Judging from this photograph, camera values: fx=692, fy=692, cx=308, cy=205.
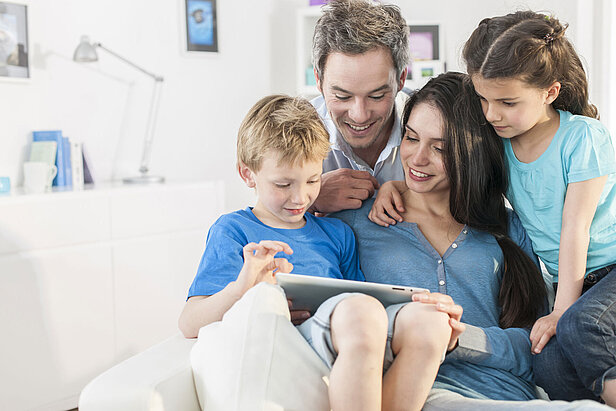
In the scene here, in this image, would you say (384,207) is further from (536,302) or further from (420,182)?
(536,302)

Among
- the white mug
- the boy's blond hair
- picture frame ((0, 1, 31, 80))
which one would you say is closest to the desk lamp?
picture frame ((0, 1, 31, 80))

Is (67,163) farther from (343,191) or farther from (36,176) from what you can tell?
(343,191)

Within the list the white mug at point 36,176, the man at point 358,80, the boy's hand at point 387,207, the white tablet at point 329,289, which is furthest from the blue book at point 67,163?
the white tablet at point 329,289

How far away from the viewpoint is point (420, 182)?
1.74 meters

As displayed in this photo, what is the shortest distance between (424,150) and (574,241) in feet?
1.34

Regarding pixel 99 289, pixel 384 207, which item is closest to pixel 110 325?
pixel 99 289

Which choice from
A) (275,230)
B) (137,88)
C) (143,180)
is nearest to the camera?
(275,230)

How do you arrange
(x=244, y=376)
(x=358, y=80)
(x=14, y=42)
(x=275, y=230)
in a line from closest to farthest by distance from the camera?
(x=244, y=376)
(x=275, y=230)
(x=358, y=80)
(x=14, y=42)

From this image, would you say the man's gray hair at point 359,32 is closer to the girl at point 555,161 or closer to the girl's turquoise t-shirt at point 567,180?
the girl at point 555,161

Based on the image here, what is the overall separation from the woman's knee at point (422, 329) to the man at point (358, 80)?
0.56 meters

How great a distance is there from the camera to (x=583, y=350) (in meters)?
1.44

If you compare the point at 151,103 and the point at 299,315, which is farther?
the point at 151,103

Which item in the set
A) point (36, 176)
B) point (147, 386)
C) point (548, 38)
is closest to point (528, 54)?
point (548, 38)

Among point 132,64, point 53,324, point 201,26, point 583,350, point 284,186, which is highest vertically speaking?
point 201,26
